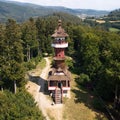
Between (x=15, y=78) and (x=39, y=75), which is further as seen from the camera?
(x=39, y=75)

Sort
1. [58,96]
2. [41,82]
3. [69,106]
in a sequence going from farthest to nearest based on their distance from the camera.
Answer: [41,82]
[58,96]
[69,106]

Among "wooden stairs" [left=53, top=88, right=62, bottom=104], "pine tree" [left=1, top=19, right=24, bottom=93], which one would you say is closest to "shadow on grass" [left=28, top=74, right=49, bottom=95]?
"wooden stairs" [left=53, top=88, right=62, bottom=104]

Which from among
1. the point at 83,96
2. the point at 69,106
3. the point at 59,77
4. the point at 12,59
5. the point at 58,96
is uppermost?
the point at 12,59

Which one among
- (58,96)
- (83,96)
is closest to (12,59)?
(58,96)

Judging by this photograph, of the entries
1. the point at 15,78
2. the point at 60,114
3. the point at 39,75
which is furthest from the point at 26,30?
the point at 60,114

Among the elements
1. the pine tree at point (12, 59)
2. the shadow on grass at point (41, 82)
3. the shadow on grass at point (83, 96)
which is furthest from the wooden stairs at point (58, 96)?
the pine tree at point (12, 59)

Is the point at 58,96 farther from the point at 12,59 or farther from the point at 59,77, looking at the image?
the point at 12,59

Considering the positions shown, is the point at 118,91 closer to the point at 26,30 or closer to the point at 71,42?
the point at 26,30

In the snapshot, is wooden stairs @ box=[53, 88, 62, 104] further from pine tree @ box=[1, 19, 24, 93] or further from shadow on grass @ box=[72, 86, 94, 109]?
pine tree @ box=[1, 19, 24, 93]
